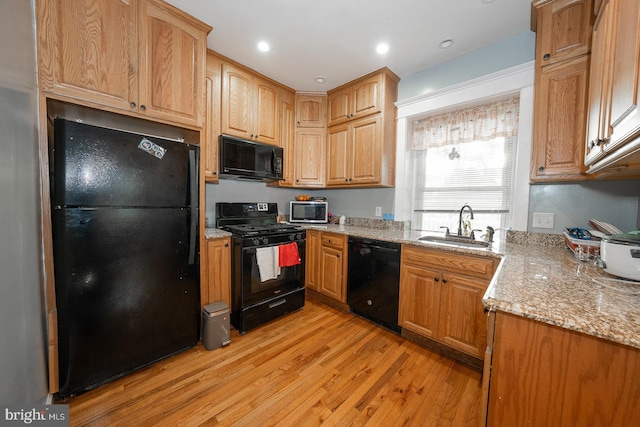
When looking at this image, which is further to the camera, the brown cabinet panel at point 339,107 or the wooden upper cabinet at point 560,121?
the brown cabinet panel at point 339,107

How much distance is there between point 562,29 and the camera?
1.55 m

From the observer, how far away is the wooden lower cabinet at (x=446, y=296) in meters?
1.63

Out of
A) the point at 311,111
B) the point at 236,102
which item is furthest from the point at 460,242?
the point at 236,102

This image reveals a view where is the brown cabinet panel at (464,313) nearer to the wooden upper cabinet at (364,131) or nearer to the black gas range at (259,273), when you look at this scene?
the wooden upper cabinet at (364,131)

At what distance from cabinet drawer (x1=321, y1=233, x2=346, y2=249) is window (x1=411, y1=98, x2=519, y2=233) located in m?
0.96

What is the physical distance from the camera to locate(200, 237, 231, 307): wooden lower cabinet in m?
2.00

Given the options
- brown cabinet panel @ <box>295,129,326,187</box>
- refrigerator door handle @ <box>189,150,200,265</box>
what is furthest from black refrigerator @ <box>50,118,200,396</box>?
brown cabinet panel @ <box>295,129,326,187</box>

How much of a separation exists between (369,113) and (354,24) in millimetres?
891

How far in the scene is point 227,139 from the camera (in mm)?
2236

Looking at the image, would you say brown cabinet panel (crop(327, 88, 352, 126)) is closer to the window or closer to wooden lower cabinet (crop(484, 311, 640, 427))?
the window

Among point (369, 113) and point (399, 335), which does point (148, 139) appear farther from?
point (399, 335)

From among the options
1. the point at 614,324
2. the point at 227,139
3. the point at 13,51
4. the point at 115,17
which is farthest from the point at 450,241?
the point at 115,17
